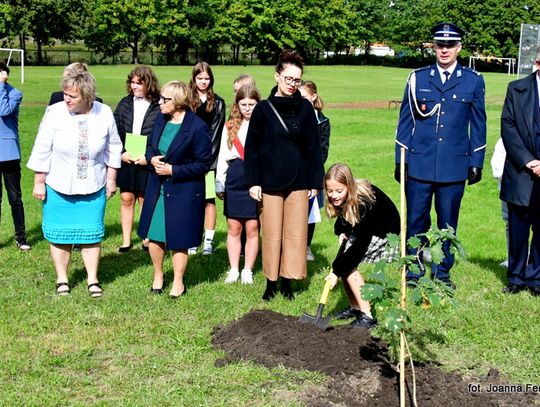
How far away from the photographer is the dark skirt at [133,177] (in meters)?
8.64

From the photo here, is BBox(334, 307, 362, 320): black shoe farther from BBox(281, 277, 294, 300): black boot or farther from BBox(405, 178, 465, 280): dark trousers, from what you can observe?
BBox(405, 178, 465, 280): dark trousers

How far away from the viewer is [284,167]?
21.9ft

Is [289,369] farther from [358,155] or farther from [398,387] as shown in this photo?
[358,155]

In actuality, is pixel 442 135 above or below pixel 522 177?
above

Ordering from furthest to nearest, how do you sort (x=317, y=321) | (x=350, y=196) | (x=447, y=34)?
(x=447, y=34) < (x=350, y=196) < (x=317, y=321)

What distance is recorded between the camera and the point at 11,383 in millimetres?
5039

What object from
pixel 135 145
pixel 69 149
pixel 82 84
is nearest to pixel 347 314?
pixel 69 149

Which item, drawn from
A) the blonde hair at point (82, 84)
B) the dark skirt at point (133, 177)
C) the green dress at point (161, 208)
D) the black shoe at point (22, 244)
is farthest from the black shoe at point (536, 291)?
the black shoe at point (22, 244)

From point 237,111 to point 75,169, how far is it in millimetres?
1758

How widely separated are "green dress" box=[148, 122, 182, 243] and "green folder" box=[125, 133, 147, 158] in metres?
1.21

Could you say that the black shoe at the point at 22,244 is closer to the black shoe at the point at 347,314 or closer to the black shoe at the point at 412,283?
the black shoe at the point at 347,314

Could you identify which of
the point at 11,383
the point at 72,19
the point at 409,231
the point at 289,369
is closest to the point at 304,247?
the point at 409,231

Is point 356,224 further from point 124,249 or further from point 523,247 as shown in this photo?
point 124,249

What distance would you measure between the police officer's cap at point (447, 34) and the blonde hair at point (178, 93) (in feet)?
7.51
